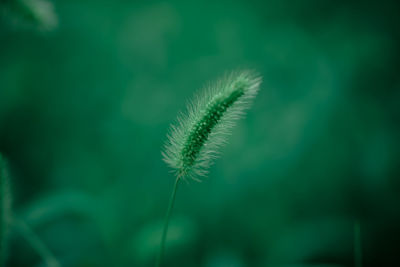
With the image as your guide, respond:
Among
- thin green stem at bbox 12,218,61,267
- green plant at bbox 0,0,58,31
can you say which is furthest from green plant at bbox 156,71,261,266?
green plant at bbox 0,0,58,31

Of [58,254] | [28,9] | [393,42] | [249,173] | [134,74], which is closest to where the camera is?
[28,9]

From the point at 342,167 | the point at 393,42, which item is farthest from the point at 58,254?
the point at 393,42

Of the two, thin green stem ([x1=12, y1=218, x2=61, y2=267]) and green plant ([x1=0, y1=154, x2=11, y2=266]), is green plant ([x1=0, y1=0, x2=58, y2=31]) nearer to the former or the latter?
green plant ([x1=0, y1=154, x2=11, y2=266])

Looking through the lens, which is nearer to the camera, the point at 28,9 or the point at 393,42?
the point at 28,9

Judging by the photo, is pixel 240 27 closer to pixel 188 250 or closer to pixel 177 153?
pixel 188 250

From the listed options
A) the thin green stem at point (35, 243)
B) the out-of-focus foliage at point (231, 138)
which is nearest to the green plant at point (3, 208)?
the thin green stem at point (35, 243)

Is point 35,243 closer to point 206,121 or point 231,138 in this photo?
point 206,121

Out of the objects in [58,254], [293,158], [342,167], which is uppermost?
[342,167]

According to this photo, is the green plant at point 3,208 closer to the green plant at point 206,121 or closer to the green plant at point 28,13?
the green plant at point 206,121
